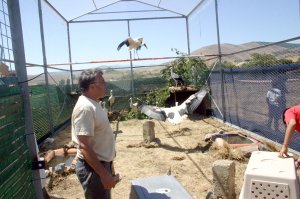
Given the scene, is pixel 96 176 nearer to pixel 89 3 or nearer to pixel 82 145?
pixel 82 145

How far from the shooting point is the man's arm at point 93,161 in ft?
7.66

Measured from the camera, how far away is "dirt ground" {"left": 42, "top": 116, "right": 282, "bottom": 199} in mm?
4289

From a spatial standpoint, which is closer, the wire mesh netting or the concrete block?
the concrete block

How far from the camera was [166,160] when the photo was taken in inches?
219

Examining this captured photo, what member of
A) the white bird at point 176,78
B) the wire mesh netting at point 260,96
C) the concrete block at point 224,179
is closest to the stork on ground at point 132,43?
the white bird at point 176,78

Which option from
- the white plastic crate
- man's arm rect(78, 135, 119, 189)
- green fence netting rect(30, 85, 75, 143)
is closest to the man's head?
man's arm rect(78, 135, 119, 189)

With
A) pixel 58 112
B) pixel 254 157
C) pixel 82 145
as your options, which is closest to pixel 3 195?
pixel 82 145

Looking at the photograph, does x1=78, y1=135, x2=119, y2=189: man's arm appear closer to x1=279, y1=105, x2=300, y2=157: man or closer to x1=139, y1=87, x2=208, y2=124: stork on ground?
x1=279, y1=105, x2=300, y2=157: man

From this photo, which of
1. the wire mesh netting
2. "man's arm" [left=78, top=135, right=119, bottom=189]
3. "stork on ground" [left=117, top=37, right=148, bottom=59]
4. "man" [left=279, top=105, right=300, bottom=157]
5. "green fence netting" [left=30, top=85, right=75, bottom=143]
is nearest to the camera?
"man's arm" [left=78, top=135, right=119, bottom=189]

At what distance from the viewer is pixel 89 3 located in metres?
11.2

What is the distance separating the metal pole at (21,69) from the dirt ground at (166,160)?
139 centimetres

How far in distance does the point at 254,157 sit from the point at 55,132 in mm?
6869

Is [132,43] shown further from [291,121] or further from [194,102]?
[291,121]

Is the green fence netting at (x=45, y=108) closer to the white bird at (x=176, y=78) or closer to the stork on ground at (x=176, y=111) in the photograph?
the stork on ground at (x=176, y=111)
